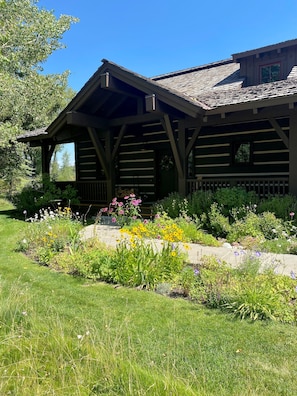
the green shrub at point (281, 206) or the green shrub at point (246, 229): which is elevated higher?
the green shrub at point (281, 206)

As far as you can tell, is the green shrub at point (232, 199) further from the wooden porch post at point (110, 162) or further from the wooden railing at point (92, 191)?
the wooden railing at point (92, 191)

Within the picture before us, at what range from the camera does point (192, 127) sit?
1020cm

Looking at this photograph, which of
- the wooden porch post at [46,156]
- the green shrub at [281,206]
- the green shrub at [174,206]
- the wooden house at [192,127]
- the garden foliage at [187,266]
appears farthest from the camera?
the wooden porch post at [46,156]

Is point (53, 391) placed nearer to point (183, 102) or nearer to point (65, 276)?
point (65, 276)

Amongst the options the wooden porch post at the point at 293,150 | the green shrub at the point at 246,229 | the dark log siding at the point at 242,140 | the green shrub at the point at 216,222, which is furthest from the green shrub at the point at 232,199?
the dark log siding at the point at 242,140

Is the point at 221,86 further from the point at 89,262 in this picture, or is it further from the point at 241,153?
the point at 89,262

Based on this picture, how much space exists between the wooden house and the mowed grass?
6068 mm

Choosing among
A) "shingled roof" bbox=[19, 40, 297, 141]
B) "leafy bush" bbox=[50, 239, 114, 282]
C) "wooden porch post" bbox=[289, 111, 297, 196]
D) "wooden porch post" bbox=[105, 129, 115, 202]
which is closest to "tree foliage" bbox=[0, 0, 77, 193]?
"wooden porch post" bbox=[105, 129, 115, 202]

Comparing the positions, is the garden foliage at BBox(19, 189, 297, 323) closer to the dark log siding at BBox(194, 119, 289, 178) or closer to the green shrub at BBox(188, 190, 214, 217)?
the green shrub at BBox(188, 190, 214, 217)

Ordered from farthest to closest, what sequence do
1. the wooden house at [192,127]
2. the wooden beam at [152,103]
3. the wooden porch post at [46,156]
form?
the wooden porch post at [46,156] → the wooden beam at [152,103] → the wooden house at [192,127]

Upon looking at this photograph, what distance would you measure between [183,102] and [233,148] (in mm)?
4255

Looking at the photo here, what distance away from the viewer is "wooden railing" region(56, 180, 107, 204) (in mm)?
12945

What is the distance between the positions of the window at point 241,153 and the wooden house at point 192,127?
4cm

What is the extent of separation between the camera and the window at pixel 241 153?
40.1 ft
